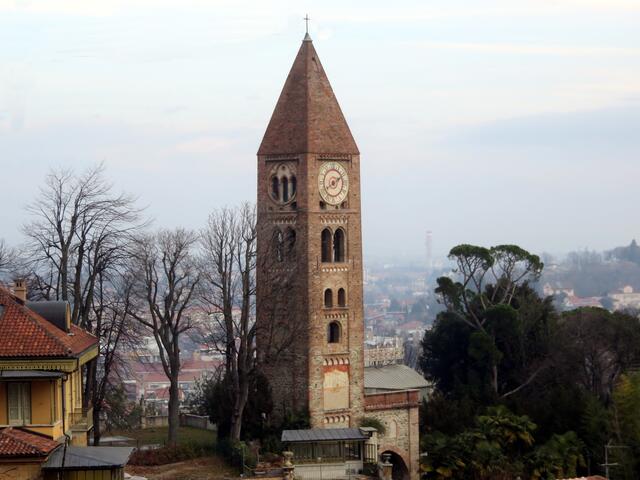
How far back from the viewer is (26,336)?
3156 cm

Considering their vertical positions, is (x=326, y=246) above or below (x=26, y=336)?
above

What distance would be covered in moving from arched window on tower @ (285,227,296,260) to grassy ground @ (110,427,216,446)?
7817mm

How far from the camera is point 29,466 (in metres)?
29.8

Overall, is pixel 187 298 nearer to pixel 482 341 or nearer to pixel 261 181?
pixel 261 181

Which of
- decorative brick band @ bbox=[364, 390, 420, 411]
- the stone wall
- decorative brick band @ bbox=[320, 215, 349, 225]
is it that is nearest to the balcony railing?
decorative brick band @ bbox=[320, 215, 349, 225]

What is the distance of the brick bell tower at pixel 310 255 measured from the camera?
56.0 m

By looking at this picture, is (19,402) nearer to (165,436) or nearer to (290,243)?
(165,436)

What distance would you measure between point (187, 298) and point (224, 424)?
220 inches

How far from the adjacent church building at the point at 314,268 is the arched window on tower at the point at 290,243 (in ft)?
0.13

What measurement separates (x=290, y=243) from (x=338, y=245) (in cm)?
224

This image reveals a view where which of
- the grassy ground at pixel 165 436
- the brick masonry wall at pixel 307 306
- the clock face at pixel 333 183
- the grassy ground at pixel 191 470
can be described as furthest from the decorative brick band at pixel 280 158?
the grassy ground at pixel 191 470

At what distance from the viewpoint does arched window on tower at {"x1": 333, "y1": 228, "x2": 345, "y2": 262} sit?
190ft

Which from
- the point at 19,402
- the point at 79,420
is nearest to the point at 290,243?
the point at 79,420

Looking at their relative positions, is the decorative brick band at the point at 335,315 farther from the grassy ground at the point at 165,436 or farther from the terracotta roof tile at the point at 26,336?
the terracotta roof tile at the point at 26,336
